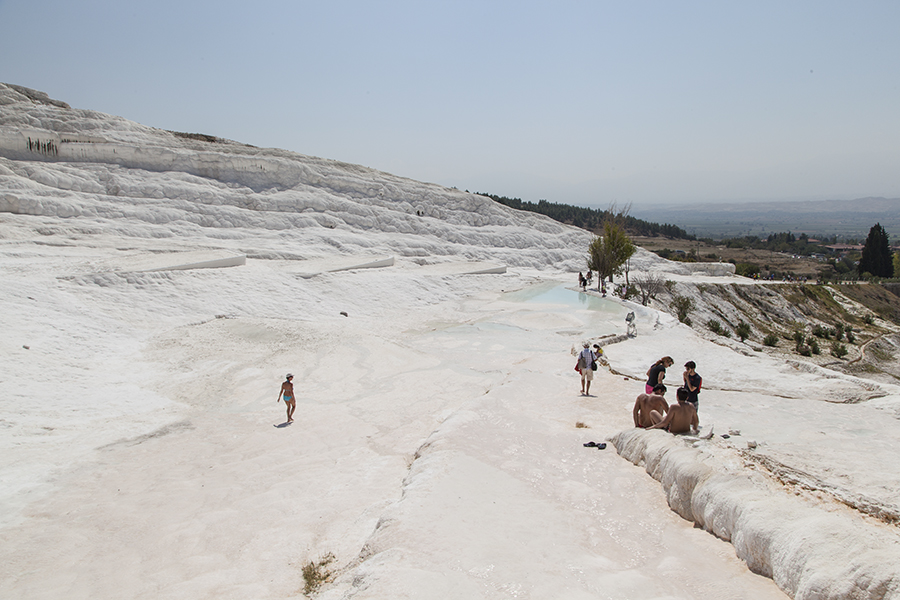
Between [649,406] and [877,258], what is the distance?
56132 mm

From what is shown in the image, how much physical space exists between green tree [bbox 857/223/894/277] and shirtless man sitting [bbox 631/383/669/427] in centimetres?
5370

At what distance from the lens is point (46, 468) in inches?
234

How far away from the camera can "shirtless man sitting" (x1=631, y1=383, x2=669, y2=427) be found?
21.3ft

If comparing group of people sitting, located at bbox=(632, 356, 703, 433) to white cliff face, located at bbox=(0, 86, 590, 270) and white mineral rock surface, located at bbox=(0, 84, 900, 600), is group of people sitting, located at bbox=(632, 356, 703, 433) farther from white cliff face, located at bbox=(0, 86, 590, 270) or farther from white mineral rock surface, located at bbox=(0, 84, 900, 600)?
white cliff face, located at bbox=(0, 86, 590, 270)

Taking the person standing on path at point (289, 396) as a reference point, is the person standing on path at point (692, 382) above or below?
above

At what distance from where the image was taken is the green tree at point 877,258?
47344mm

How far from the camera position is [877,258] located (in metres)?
47.6

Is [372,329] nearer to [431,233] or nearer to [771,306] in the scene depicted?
[431,233]

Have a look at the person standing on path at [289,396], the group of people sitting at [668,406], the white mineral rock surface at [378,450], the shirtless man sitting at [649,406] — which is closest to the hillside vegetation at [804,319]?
the white mineral rock surface at [378,450]

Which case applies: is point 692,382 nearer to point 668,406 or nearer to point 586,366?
point 668,406

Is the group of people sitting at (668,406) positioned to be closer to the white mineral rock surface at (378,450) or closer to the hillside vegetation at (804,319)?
the white mineral rock surface at (378,450)

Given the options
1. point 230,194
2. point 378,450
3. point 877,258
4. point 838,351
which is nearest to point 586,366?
point 378,450

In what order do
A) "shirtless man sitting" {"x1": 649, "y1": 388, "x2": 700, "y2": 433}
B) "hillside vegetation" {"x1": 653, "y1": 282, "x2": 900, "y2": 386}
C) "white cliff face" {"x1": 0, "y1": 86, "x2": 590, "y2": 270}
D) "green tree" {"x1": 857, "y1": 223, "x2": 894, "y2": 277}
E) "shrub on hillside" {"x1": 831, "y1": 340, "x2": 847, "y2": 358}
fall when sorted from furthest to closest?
"green tree" {"x1": 857, "y1": 223, "x2": 894, "y2": 277}
"hillside vegetation" {"x1": 653, "y1": 282, "x2": 900, "y2": 386}
"shrub on hillside" {"x1": 831, "y1": 340, "x2": 847, "y2": 358}
"white cliff face" {"x1": 0, "y1": 86, "x2": 590, "y2": 270}
"shirtless man sitting" {"x1": 649, "y1": 388, "x2": 700, "y2": 433}

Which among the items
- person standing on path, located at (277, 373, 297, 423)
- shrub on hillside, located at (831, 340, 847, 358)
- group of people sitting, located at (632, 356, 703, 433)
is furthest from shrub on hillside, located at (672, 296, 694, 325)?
person standing on path, located at (277, 373, 297, 423)
